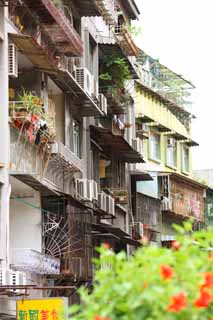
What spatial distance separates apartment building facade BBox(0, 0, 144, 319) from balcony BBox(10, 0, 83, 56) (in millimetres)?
24

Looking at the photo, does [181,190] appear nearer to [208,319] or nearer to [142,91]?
[142,91]

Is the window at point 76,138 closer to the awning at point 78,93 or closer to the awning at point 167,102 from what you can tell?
the awning at point 78,93

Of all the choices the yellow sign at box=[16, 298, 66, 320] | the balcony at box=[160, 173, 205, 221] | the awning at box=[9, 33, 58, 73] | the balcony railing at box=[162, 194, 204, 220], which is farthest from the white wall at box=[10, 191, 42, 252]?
the balcony railing at box=[162, 194, 204, 220]

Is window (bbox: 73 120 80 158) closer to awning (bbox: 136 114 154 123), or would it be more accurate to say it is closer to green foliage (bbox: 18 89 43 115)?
green foliage (bbox: 18 89 43 115)

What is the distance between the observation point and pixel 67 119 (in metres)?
26.7

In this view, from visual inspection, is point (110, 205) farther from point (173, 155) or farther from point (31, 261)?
point (173, 155)

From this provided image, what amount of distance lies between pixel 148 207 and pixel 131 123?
12.0 feet

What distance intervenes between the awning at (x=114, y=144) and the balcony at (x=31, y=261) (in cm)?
772

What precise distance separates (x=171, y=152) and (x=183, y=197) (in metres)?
2.57

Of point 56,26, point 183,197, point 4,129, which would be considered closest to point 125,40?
point 56,26

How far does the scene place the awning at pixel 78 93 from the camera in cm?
2503

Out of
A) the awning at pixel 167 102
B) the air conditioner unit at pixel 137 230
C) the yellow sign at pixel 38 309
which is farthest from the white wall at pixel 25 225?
the awning at pixel 167 102

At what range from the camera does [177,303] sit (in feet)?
19.2

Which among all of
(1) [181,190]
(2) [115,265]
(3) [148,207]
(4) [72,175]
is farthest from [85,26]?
(2) [115,265]
